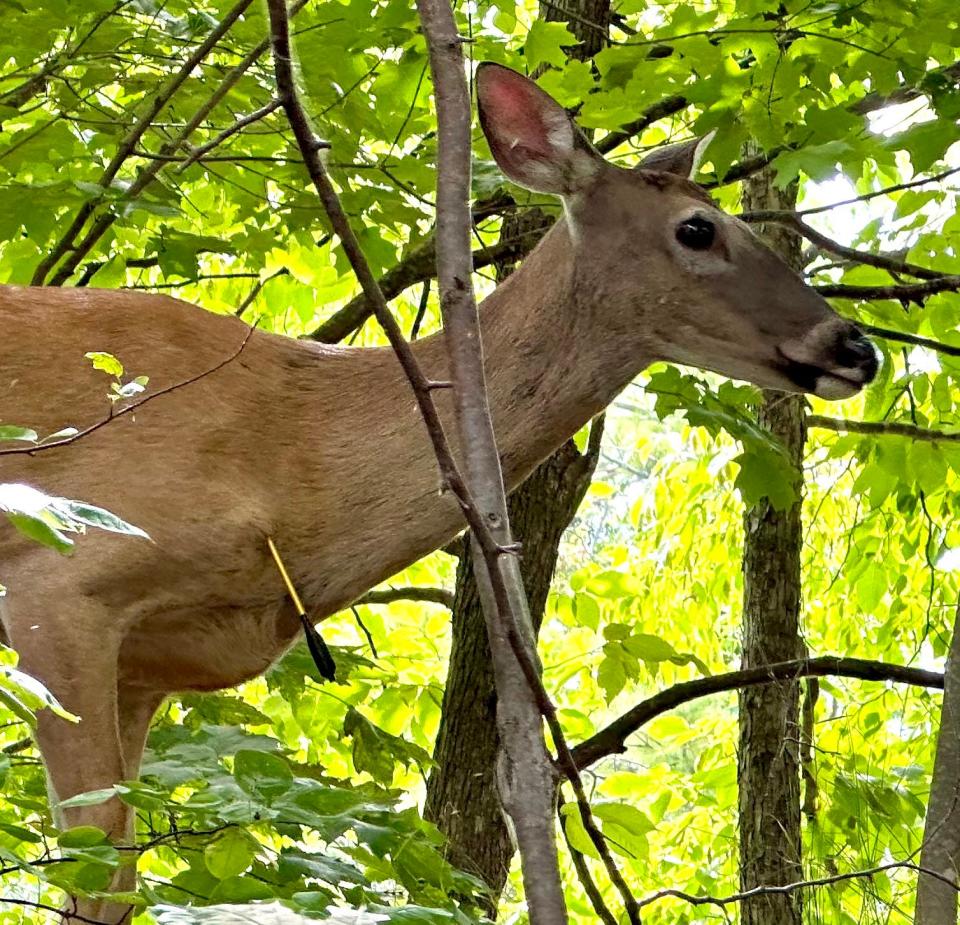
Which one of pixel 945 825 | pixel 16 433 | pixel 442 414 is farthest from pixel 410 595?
pixel 16 433

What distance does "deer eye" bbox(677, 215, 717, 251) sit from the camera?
172 inches

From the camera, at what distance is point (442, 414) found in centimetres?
409

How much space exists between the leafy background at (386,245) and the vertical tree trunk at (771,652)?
22 centimetres

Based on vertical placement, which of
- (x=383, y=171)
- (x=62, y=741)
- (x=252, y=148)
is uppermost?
(x=252, y=148)

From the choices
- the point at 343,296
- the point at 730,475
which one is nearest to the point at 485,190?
the point at 343,296

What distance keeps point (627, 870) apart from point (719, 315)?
3.87m

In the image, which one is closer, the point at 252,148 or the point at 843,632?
the point at 252,148

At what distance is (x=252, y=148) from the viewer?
532 cm

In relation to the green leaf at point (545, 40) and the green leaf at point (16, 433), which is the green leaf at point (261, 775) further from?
the green leaf at point (545, 40)

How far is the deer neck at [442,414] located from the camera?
397cm

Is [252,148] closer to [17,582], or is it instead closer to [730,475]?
[17,582]

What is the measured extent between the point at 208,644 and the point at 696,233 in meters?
1.80

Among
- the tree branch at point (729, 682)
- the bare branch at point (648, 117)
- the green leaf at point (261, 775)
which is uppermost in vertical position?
the bare branch at point (648, 117)

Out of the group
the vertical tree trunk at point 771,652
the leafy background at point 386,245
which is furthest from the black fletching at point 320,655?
the vertical tree trunk at point 771,652
